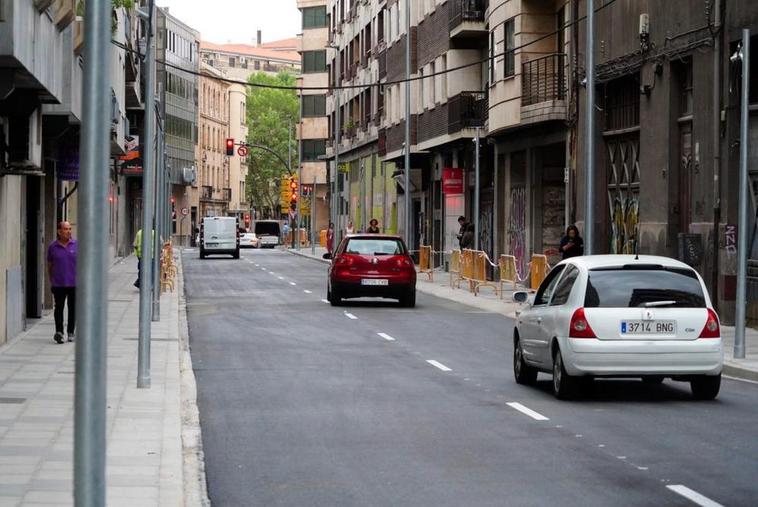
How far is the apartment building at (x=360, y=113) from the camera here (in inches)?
2817

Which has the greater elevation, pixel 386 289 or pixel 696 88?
pixel 696 88

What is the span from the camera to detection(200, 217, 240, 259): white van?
79.7 metres

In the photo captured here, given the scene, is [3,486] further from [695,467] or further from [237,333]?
[237,333]

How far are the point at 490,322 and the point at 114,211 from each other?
134 ft

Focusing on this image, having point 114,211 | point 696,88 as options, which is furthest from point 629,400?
point 114,211

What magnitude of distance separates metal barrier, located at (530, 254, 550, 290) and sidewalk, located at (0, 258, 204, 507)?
45.3 ft

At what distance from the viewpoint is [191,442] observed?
12664 mm

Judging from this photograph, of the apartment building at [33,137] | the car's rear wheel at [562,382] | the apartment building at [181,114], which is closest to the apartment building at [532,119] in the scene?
the apartment building at [33,137]

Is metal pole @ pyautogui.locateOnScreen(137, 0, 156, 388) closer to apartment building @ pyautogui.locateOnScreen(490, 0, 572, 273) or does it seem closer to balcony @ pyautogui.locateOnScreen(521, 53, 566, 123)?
apartment building @ pyautogui.locateOnScreen(490, 0, 572, 273)

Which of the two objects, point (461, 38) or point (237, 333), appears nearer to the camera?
point (237, 333)

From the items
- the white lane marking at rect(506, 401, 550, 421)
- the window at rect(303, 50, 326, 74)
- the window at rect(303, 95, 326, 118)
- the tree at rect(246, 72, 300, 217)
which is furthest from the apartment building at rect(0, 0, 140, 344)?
the tree at rect(246, 72, 300, 217)

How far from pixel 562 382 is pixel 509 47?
92.1ft

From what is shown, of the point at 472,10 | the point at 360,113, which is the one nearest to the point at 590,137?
the point at 472,10

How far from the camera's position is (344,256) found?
35.2 meters
